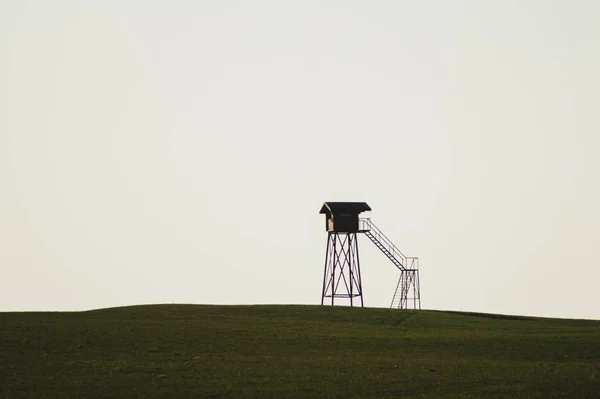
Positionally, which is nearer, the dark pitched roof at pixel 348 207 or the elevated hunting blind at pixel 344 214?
the elevated hunting blind at pixel 344 214

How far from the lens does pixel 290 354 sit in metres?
62.8

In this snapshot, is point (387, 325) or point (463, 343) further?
point (387, 325)

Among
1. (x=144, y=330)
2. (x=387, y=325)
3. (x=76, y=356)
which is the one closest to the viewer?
(x=76, y=356)

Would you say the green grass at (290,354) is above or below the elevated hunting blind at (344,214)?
below

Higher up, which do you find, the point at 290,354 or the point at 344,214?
the point at 344,214

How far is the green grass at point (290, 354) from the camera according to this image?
5116 centimetres

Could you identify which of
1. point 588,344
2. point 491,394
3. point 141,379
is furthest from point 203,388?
point 588,344

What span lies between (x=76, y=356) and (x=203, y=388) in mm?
12250

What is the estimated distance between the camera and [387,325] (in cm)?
8069

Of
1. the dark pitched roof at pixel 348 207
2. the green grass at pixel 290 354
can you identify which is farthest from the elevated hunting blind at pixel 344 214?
the green grass at pixel 290 354

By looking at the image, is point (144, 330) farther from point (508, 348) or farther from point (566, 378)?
point (566, 378)

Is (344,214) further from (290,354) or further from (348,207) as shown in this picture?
(290,354)

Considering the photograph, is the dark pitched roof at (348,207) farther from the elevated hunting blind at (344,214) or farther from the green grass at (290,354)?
the green grass at (290,354)

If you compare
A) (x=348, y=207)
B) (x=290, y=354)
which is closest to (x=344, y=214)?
(x=348, y=207)
